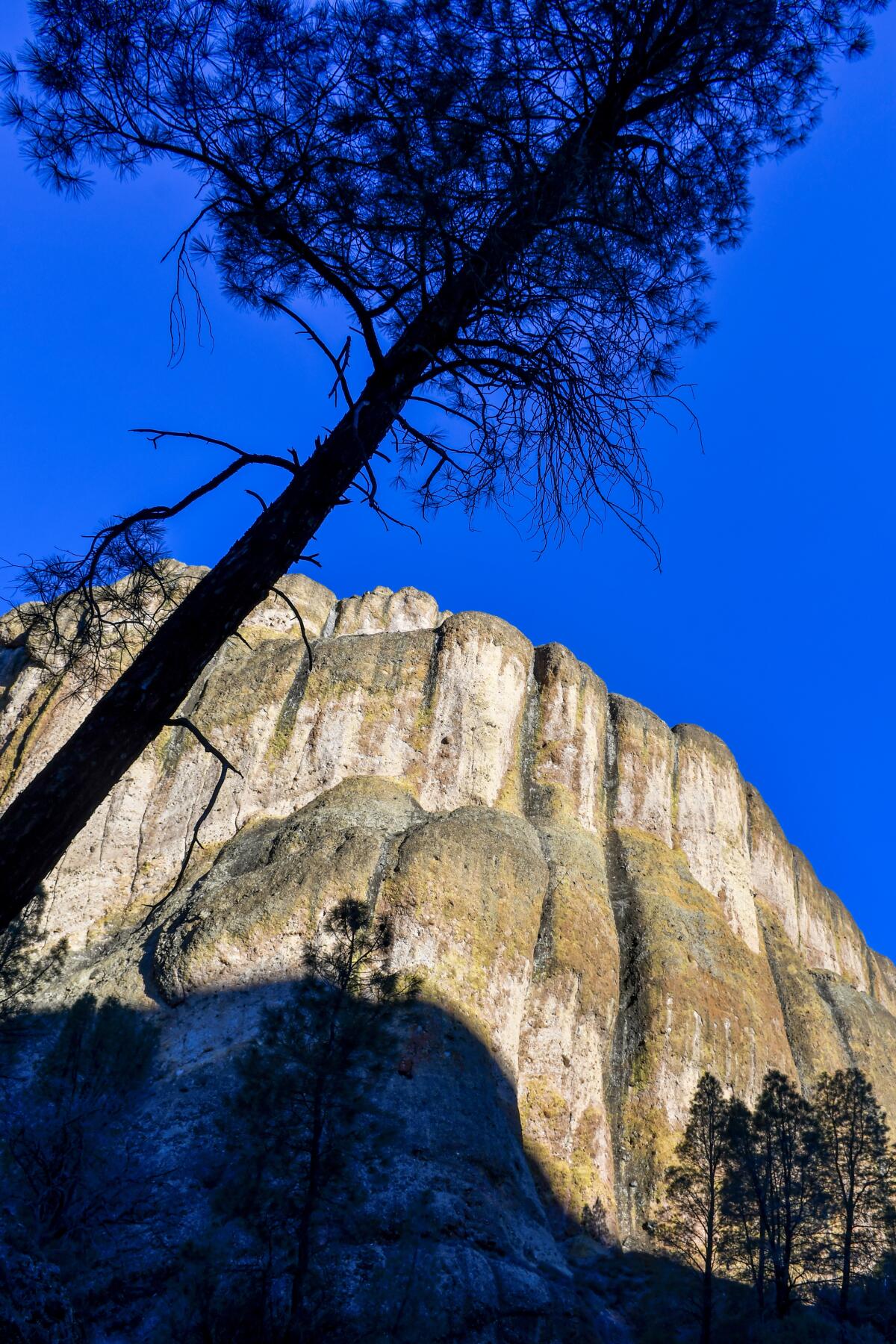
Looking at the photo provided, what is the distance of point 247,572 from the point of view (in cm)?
653

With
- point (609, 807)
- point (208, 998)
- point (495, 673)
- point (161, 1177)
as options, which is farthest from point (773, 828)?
point (161, 1177)

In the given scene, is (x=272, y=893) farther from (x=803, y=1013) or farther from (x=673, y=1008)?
(x=803, y=1013)

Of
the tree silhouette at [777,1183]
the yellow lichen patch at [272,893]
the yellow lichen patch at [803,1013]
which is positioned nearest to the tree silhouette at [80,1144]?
the yellow lichen patch at [272,893]

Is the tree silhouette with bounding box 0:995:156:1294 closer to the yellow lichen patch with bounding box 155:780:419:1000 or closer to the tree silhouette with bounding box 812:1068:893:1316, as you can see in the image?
the yellow lichen patch with bounding box 155:780:419:1000

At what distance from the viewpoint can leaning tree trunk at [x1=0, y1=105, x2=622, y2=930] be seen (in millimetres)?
5473

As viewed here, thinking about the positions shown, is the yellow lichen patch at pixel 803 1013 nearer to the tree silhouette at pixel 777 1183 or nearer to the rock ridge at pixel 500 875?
the rock ridge at pixel 500 875

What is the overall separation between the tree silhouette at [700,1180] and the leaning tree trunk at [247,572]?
19.4m

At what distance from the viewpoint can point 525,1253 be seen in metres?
18.1

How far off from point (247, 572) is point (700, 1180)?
68.3 feet

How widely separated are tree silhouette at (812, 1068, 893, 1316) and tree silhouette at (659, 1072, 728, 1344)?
222 cm

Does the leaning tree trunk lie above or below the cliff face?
below

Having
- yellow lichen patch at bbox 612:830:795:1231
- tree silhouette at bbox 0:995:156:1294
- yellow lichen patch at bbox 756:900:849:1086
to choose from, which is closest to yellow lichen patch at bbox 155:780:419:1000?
tree silhouette at bbox 0:995:156:1294

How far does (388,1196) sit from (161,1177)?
3982 mm

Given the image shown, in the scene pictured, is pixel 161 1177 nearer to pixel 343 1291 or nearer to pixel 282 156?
pixel 343 1291
